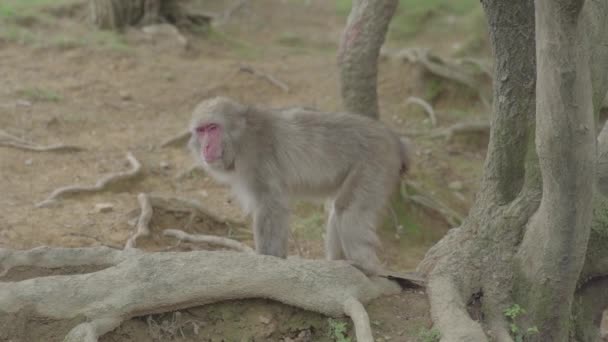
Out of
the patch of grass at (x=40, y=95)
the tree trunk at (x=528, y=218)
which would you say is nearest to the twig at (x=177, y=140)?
the patch of grass at (x=40, y=95)

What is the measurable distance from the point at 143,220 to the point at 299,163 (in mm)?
1573

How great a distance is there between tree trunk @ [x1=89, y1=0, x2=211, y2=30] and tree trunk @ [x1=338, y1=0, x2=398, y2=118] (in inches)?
192

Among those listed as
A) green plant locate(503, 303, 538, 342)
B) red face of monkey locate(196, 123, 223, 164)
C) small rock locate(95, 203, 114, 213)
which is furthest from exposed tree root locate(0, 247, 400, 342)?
small rock locate(95, 203, 114, 213)

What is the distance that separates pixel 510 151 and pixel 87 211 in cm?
358

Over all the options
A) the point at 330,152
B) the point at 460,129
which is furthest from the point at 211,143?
the point at 460,129

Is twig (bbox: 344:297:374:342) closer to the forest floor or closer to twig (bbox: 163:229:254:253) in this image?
the forest floor

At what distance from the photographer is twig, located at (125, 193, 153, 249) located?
236 inches

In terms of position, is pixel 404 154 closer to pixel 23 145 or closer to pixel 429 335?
pixel 429 335

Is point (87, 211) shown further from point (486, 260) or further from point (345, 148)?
point (486, 260)

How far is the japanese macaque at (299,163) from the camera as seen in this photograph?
5.19 metres

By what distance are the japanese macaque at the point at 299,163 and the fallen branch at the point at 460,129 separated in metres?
3.80

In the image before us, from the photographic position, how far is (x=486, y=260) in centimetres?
469

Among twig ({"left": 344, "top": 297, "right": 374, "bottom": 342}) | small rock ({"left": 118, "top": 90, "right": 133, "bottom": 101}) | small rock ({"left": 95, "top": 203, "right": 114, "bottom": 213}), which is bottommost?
small rock ({"left": 95, "top": 203, "right": 114, "bottom": 213})

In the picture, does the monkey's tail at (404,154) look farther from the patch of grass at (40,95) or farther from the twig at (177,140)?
the patch of grass at (40,95)
